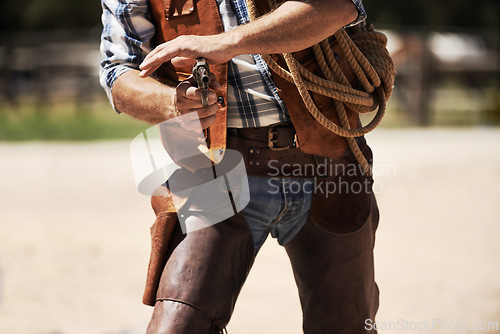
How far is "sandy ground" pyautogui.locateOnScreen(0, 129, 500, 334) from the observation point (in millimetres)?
3723

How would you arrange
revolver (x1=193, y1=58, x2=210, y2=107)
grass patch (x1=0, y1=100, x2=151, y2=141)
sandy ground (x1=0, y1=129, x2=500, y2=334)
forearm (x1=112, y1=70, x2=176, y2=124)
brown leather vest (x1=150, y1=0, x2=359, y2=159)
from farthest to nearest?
grass patch (x1=0, y1=100, x2=151, y2=141), sandy ground (x1=0, y1=129, x2=500, y2=334), brown leather vest (x1=150, y1=0, x2=359, y2=159), forearm (x1=112, y1=70, x2=176, y2=124), revolver (x1=193, y1=58, x2=210, y2=107)

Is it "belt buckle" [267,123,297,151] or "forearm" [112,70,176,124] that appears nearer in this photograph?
"forearm" [112,70,176,124]

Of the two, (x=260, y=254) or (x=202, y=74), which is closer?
(x=202, y=74)

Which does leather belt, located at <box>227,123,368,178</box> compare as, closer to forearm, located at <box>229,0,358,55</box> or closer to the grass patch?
forearm, located at <box>229,0,358,55</box>

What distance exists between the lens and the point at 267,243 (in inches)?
203

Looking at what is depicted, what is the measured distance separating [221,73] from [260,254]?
3.29 meters

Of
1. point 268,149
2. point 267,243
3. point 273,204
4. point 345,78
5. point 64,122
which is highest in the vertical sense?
point 345,78

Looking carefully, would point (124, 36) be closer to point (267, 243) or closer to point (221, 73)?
point (221, 73)

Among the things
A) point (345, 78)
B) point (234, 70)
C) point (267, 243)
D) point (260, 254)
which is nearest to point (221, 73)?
point (234, 70)

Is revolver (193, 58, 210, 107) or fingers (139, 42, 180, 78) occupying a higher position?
fingers (139, 42, 180, 78)

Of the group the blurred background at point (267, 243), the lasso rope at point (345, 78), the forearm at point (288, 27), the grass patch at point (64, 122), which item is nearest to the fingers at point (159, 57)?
the forearm at point (288, 27)

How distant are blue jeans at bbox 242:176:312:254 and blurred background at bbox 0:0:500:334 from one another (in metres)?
1.90

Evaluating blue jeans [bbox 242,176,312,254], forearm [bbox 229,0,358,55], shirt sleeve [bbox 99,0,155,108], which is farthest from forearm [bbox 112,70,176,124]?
blue jeans [bbox 242,176,312,254]

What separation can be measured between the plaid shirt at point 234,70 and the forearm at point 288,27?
0.76ft
